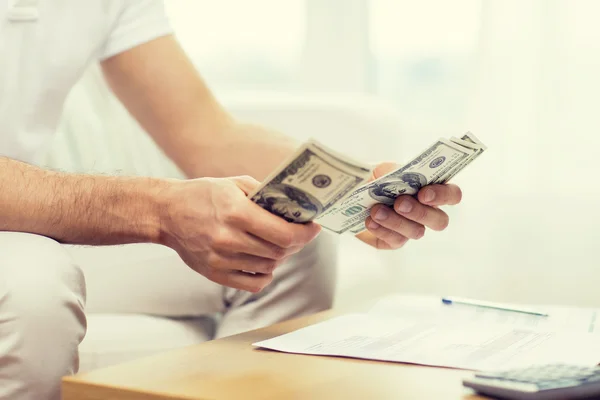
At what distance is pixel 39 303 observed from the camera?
805 millimetres

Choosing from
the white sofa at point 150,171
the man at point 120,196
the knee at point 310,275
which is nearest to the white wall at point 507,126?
the white sofa at point 150,171

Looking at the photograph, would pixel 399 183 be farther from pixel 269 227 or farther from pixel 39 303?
pixel 39 303

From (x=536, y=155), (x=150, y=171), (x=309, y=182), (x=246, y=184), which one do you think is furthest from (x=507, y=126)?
(x=309, y=182)

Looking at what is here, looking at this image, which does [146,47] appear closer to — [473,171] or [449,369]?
[449,369]

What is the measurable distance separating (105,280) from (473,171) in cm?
112

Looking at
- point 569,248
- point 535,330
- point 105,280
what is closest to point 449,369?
point 535,330

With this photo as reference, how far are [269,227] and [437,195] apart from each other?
10.0 inches

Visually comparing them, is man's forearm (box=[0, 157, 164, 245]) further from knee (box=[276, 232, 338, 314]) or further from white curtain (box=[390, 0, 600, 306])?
white curtain (box=[390, 0, 600, 306])

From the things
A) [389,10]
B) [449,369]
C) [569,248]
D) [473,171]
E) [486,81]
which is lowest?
[449,369]

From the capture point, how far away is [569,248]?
2.05 metres

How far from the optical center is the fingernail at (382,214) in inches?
39.2

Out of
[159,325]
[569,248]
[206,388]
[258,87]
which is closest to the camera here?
[206,388]

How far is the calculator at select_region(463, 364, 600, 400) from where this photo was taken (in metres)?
0.61

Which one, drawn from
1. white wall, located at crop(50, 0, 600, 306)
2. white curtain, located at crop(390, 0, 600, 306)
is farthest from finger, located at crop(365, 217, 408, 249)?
white curtain, located at crop(390, 0, 600, 306)
